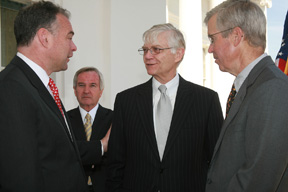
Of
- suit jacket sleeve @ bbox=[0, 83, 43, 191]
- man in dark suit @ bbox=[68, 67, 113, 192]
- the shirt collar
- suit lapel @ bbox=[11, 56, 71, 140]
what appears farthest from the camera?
man in dark suit @ bbox=[68, 67, 113, 192]

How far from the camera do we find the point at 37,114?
185 cm

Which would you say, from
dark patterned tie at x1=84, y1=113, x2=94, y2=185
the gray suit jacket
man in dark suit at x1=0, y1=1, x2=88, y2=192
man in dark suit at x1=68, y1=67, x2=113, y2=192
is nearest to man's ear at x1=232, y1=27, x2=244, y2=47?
the gray suit jacket

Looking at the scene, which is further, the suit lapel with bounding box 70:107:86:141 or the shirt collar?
the suit lapel with bounding box 70:107:86:141

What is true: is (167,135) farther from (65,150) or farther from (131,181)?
(65,150)

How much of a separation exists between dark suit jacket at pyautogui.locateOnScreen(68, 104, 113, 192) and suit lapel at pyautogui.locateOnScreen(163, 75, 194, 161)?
76 centimetres

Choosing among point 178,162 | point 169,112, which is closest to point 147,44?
point 169,112

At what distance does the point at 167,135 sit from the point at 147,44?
0.84 m

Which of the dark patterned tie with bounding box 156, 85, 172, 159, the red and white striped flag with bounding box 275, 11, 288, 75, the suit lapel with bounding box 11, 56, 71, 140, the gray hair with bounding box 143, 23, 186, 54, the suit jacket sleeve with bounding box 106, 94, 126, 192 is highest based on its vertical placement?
the gray hair with bounding box 143, 23, 186, 54

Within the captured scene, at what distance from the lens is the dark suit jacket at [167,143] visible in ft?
8.87

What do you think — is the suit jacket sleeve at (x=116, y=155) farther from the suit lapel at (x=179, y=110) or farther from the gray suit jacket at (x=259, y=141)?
the gray suit jacket at (x=259, y=141)

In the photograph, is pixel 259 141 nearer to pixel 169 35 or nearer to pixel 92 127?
pixel 169 35

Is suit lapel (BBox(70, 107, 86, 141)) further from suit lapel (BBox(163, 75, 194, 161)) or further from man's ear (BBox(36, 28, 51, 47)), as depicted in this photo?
man's ear (BBox(36, 28, 51, 47))

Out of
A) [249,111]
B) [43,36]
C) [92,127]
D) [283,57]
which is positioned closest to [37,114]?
[43,36]

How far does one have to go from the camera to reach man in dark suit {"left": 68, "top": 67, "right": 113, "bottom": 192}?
3133 mm
